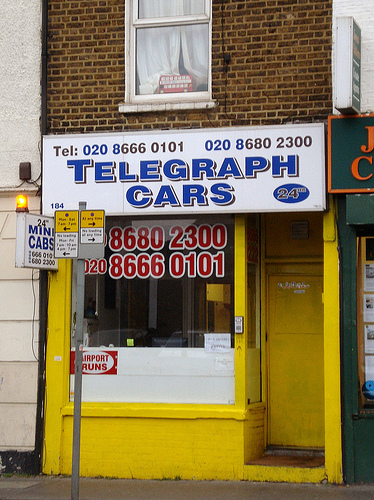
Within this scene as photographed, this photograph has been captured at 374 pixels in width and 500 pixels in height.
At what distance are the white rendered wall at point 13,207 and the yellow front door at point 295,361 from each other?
304cm

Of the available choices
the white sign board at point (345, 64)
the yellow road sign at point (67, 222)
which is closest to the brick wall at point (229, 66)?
the white sign board at point (345, 64)

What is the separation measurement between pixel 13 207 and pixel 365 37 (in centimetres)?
481

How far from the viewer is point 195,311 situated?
9.14m

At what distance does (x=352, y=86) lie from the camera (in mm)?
8039

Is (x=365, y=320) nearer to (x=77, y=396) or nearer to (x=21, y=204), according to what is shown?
(x=77, y=396)

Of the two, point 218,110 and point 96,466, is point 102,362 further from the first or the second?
point 218,110

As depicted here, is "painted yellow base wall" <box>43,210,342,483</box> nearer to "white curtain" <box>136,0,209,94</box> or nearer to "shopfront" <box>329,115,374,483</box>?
"shopfront" <box>329,115,374,483</box>

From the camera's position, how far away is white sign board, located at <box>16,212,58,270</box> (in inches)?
340

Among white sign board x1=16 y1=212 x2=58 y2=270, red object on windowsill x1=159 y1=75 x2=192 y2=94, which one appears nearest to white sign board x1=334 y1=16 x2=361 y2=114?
red object on windowsill x1=159 y1=75 x2=192 y2=94

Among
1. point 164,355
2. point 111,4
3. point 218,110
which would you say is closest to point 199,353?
point 164,355

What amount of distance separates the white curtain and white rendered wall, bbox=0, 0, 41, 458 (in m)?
1.37

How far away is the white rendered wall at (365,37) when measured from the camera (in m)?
8.57

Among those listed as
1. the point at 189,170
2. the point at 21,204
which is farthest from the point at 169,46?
the point at 21,204

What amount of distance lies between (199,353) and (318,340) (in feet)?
5.47
